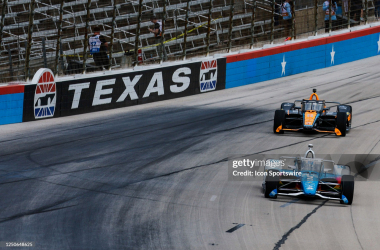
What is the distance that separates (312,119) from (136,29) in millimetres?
7288

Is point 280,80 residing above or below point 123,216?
below

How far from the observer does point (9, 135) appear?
1357cm

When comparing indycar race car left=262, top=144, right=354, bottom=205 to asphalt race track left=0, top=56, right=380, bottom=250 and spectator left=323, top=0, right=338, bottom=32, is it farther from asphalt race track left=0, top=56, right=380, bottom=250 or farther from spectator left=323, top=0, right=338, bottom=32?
spectator left=323, top=0, right=338, bottom=32

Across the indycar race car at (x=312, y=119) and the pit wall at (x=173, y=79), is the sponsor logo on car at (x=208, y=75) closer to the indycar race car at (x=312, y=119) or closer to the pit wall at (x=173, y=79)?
the pit wall at (x=173, y=79)

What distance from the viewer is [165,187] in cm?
930

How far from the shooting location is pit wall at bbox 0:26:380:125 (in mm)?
15266

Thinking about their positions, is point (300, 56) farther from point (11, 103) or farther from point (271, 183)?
point (271, 183)

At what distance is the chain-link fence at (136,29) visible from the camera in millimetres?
16203

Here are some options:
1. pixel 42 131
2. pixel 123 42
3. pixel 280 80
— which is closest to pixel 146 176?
pixel 42 131

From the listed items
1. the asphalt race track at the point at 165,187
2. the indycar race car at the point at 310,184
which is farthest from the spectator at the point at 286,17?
the indycar race car at the point at 310,184

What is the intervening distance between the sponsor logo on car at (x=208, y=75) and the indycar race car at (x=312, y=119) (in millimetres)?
6139

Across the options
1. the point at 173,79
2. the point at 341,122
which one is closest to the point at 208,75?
the point at 173,79

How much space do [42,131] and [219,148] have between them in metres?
4.75

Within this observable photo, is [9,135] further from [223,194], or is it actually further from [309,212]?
[309,212]
